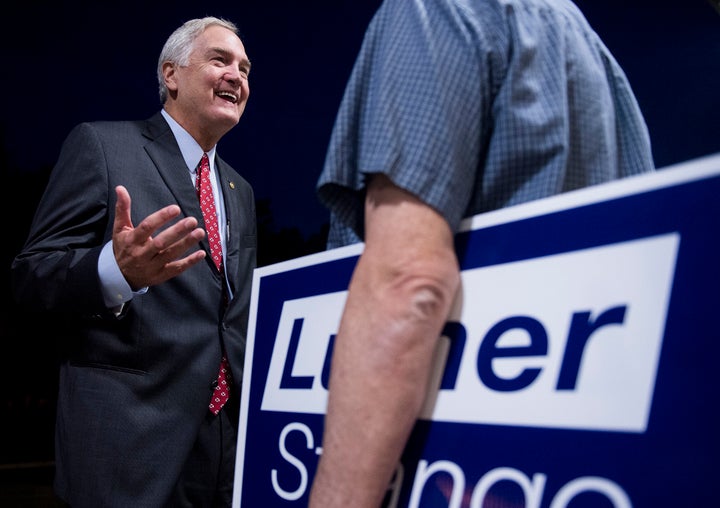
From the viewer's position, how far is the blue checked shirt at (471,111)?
2.19ft

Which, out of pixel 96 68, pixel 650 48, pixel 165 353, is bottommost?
pixel 165 353

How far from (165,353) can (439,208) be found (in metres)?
1.16

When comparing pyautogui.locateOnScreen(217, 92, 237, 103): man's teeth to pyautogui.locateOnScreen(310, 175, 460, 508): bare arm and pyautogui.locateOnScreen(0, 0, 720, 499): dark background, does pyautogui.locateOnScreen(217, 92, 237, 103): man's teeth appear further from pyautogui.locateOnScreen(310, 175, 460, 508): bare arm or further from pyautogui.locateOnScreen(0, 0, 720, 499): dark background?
pyautogui.locateOnScreen(0, 0, 720, 499): dark background

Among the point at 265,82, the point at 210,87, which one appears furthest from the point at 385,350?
the point at 265,82

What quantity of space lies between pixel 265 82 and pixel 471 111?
1881cm

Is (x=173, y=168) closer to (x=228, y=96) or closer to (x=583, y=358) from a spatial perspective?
(x=228, y=96)

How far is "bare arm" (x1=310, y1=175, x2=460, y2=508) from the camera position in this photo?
24.7 inches

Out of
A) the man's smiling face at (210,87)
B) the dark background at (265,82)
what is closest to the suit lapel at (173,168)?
the man's smiling face at (210,87)

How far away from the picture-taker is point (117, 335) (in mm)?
1571

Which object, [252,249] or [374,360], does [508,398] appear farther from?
[252,249]

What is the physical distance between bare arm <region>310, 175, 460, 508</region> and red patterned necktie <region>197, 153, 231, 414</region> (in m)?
1.11

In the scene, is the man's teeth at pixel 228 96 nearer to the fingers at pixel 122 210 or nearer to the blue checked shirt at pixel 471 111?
the fingers at pixel 122 210

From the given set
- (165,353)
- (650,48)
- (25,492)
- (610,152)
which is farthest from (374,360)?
(650,48)

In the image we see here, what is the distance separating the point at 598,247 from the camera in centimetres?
60
